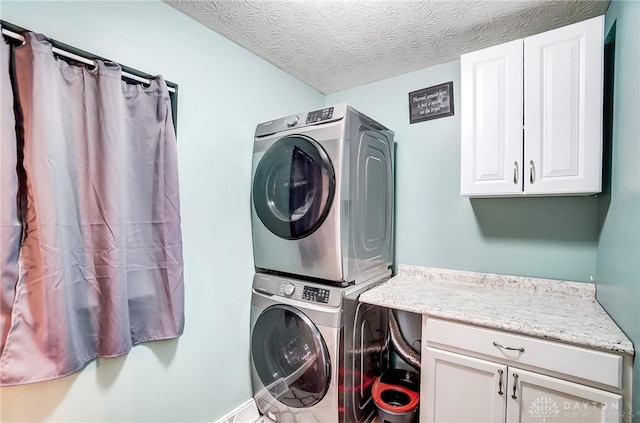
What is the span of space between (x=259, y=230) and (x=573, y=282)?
1827 millimetres

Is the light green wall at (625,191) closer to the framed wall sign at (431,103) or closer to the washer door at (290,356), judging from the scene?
the framed wall sign at (431,103)

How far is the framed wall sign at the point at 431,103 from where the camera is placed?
6.20 ft

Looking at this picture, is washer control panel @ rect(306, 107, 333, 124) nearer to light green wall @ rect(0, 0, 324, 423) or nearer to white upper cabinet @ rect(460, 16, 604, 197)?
light green wall @ rect(0, 0, 324, 423)

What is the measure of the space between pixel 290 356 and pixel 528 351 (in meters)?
1.18

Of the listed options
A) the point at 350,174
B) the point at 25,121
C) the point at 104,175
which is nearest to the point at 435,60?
the point at 350,174

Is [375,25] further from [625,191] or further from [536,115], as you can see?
[625,191]

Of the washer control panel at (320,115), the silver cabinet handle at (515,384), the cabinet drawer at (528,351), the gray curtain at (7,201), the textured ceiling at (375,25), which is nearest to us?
the gray curtain at (7,201)

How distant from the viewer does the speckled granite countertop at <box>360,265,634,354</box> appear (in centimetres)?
106

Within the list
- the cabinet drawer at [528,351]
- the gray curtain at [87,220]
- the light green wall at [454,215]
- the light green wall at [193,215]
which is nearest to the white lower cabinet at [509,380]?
the cabinet drawer at [528,351]

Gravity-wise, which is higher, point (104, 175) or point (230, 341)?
point (104, 175)

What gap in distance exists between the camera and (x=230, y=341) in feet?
5.38

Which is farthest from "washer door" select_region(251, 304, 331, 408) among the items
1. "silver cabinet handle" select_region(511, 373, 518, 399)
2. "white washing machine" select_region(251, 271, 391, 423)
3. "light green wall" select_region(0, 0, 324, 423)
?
"silver cabinet handle" select_region(511, 373, 518, 399)

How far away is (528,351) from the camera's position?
3.66ft

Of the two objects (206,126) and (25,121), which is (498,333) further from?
(25,121)
